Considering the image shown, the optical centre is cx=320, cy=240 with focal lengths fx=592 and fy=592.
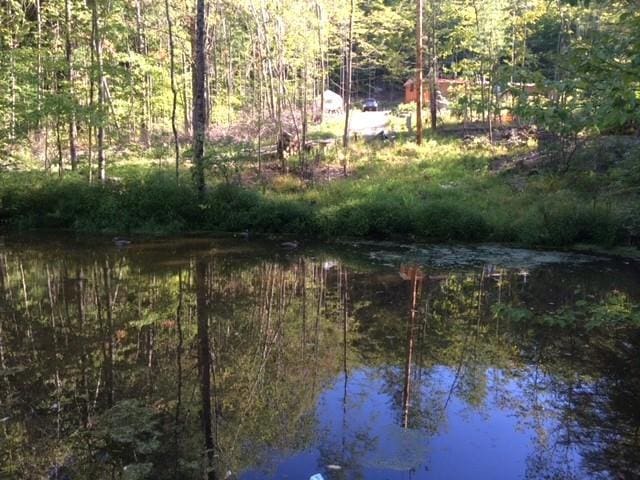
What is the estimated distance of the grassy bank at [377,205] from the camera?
563 inches

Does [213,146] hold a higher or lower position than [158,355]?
higher

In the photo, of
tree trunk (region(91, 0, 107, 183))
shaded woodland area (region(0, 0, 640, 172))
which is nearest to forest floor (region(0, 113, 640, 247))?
tree trunk (region(91, 0, 107, 183))

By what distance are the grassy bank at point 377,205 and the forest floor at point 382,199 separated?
1.1 inches

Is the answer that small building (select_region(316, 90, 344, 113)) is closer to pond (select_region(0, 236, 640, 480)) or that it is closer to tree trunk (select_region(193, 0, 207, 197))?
tree trunk (select_region(193, 0, 207, 197))

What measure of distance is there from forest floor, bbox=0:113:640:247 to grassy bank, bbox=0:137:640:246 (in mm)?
29

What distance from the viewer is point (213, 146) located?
1758 centimetres

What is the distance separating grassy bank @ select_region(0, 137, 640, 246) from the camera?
1430cm

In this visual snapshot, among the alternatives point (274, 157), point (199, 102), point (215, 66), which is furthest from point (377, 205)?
point (215, 66)

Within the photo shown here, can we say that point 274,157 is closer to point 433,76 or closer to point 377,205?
point 377,205

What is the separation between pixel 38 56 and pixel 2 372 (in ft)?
48.5

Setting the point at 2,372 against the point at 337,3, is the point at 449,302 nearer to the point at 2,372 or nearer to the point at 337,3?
the point at 2,372

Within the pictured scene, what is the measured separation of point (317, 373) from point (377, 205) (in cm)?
878

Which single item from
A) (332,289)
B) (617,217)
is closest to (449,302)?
(332,289)

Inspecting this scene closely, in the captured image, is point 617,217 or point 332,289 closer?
point 332,289
